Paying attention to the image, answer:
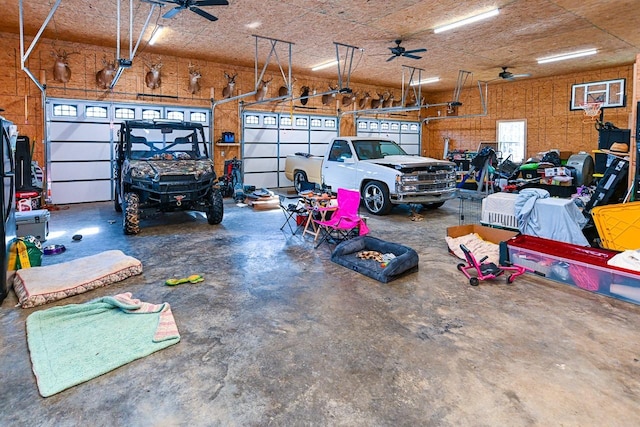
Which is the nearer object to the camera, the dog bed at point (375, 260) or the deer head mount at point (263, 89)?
the dog bed at point (375, 260)

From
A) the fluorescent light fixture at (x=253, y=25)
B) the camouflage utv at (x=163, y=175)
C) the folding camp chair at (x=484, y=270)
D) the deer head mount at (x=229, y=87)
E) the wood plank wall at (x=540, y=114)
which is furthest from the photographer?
the wood plank wall at (x=540, y=114)

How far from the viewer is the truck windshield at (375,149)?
9.04 m

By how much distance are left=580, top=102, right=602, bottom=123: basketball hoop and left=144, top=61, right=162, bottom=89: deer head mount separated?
472 inches

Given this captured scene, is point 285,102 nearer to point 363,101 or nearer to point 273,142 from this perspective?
point 273,142

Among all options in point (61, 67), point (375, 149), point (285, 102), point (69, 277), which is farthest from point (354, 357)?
point (285, 102)

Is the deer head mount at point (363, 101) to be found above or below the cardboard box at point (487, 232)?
above

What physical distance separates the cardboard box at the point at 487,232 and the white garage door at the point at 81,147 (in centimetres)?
881

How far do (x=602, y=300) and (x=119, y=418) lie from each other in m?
4.14

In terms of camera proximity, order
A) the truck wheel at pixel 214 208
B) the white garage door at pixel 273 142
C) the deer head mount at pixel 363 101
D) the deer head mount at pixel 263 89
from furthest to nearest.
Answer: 1. the deer head mount at pixel 363 101
2. the white garage door at pixel 273 142
3. the deer head mount at pixel 263 89
4. the truck wheel at pixel 214 208

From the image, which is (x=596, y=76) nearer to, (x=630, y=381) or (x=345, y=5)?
(x=345, y=5)

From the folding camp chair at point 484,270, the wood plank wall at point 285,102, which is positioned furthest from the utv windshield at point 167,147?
the folding camp chair at point 484,270

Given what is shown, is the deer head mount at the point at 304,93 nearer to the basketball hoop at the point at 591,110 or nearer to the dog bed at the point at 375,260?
the basketball hoop at the point at 591,110

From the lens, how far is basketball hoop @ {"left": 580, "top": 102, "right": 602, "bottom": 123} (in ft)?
37.1

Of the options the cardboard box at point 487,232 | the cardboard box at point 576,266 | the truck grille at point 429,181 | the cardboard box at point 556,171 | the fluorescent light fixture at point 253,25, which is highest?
the fluorescent light fixture at point 253,25
